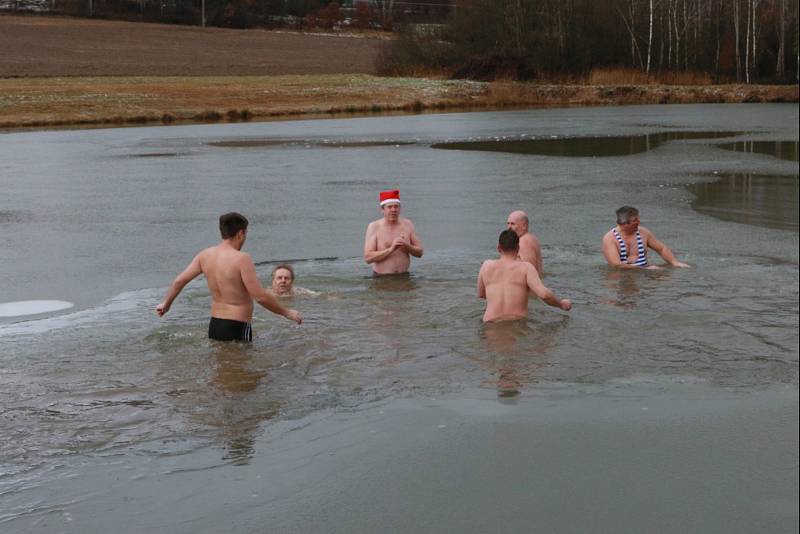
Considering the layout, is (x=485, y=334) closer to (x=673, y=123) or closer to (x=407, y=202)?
(x=407, y=202)

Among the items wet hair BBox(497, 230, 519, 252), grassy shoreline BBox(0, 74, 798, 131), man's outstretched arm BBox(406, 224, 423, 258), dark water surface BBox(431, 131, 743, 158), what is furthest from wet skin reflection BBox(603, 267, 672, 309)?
grassy shoreline BBox(0, 74, 798, 131)

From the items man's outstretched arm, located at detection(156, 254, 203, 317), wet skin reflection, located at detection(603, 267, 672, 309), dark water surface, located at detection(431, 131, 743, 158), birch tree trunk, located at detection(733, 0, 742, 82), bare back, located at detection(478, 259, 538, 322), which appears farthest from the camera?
birch tree trunk, located at detection(733, 0, 742, 82)

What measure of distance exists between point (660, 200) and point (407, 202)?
4.25 m

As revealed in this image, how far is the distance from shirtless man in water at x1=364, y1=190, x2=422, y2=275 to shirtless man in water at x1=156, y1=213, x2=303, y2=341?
3189 mm

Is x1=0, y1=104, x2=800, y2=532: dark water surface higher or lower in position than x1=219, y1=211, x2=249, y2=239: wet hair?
lower

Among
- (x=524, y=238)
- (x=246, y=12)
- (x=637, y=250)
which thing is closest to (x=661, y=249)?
(x=637, y=250)

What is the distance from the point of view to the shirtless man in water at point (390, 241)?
43.6ft

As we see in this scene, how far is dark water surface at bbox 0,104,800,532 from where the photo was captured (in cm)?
677

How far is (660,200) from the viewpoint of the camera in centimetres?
1914

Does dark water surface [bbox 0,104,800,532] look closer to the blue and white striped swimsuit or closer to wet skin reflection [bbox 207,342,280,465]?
wet skin reflection [bbox 207,342,280,465]

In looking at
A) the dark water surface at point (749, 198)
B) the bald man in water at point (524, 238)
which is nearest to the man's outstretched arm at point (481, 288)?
the bald man in water at point (524, 238)

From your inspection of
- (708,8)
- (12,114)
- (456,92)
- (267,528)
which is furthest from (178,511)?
(708,8)

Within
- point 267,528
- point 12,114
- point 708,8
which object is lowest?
point 267,528

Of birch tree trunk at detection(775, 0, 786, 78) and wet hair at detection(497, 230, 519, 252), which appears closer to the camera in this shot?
wet hair at detection(497, 230, 519, 252)
